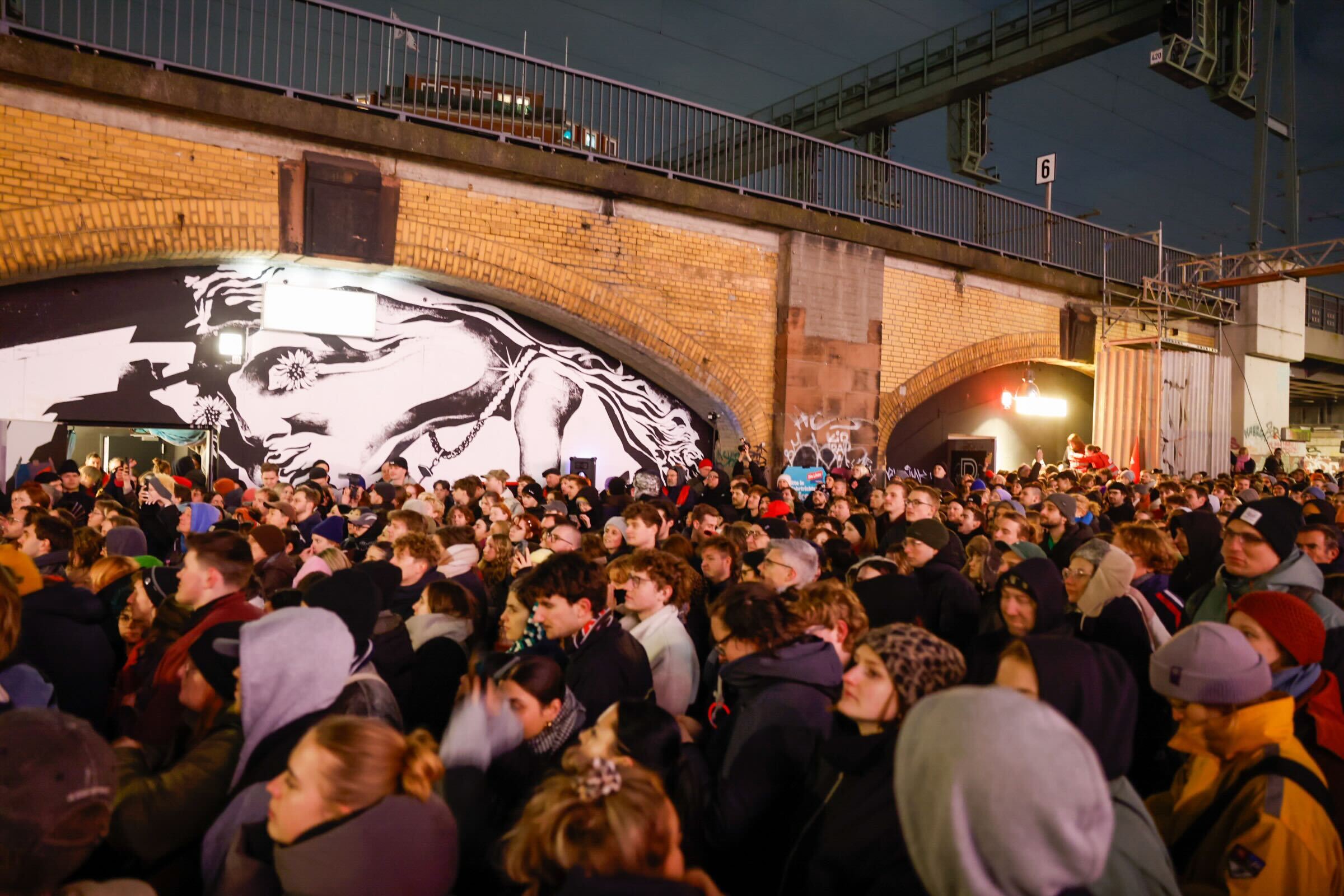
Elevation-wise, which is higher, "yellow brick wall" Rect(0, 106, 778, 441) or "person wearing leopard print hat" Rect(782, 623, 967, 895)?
"yellow brick wall" Rect(0, 106, 778, 441)

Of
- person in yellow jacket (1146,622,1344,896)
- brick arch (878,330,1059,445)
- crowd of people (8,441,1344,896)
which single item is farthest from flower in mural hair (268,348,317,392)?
person in yellow jacket (1146,622,1344,896)

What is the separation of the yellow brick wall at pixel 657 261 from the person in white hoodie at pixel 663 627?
8760mm

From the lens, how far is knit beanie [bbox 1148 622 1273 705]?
2.37 meters

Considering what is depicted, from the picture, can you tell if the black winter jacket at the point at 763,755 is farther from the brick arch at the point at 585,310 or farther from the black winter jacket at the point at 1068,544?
the brick arch at the point at 585,310

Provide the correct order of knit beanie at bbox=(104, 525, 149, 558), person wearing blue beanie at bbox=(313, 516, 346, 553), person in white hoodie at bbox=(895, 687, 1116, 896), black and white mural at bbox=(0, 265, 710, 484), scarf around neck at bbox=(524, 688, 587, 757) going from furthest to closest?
black and white mural at bbox=(0, 265, 710, 484), person wearing blue beanie at bbox=(313, 516, 346, 553), knit beanie at bbox=(104, 525, 149, 558), scarf around neck at bbox=(524, 688, 587, 757), person in white hoodie at bbox=(895, 687, 1116, 896)

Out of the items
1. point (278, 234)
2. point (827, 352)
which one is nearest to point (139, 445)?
point (278, 234)

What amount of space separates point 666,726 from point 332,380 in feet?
35.2

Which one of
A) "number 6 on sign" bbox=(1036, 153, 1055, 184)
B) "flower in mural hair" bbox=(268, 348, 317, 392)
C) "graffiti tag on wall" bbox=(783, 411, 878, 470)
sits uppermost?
"number 6 on sign" bbox=(1036, 153, 1055, 184)

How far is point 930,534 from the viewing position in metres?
5.34

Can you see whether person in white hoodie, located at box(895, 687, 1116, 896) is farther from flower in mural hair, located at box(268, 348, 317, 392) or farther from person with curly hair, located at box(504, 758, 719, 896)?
flower in mural hair, located at box(268, 348, 317, 392)

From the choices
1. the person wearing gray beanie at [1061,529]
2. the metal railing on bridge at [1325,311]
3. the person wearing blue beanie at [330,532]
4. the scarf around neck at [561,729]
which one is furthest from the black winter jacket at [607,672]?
the metal railing on bridge at [1325,311]

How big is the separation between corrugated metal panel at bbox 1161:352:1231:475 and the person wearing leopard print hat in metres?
20.5

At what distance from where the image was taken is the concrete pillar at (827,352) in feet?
46.8

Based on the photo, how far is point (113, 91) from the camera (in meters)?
9.16
